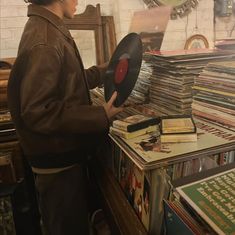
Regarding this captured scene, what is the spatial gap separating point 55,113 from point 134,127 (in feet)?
0.86

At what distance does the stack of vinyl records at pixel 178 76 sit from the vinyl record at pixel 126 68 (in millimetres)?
124

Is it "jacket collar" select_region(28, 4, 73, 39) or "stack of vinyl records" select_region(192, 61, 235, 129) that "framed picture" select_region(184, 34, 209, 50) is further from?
"jacket collar" select_region(28, 4, 73, 39)

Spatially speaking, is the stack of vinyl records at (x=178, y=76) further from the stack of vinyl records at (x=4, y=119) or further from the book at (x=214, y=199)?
the stack of vinyl records at (x=4, y=119)

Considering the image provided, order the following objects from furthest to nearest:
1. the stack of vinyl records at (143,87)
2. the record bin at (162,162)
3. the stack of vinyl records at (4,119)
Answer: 1. the stack of vinyl records at (4,119)
2. the stack of vinyl records at (143,87)
3. the record bin at (162,162)

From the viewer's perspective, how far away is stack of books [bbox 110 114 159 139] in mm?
945

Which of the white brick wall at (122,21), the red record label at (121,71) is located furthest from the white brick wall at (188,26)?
the red record label at (121,71)

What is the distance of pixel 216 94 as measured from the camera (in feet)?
3.40

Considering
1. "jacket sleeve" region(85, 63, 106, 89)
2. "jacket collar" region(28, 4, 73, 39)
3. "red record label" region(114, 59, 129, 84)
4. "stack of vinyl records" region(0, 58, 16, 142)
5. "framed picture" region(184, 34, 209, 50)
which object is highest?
"jacket collar" region(28, 4, 73, 39)

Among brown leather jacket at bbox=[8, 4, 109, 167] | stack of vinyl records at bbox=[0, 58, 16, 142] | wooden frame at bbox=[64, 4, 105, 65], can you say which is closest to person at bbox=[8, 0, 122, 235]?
brown leather jacket at bbox=[8, 4, 109, 167]

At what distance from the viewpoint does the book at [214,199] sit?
0.53 meters

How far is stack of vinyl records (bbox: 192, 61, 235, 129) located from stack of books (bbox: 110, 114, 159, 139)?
0.21 metres

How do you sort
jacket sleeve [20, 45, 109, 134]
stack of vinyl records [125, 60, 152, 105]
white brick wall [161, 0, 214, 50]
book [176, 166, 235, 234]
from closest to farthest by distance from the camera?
book [176, 166, 235, 234], jacket sleeve [20, 45, 109, 134], stack of vinyl records [125, 60, 152, 105], white brick wall [161, 0, 214, 50]

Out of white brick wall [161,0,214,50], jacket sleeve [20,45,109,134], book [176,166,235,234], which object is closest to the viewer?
book [176,166,235,234]

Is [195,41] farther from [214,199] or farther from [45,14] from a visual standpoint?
[214,199]
